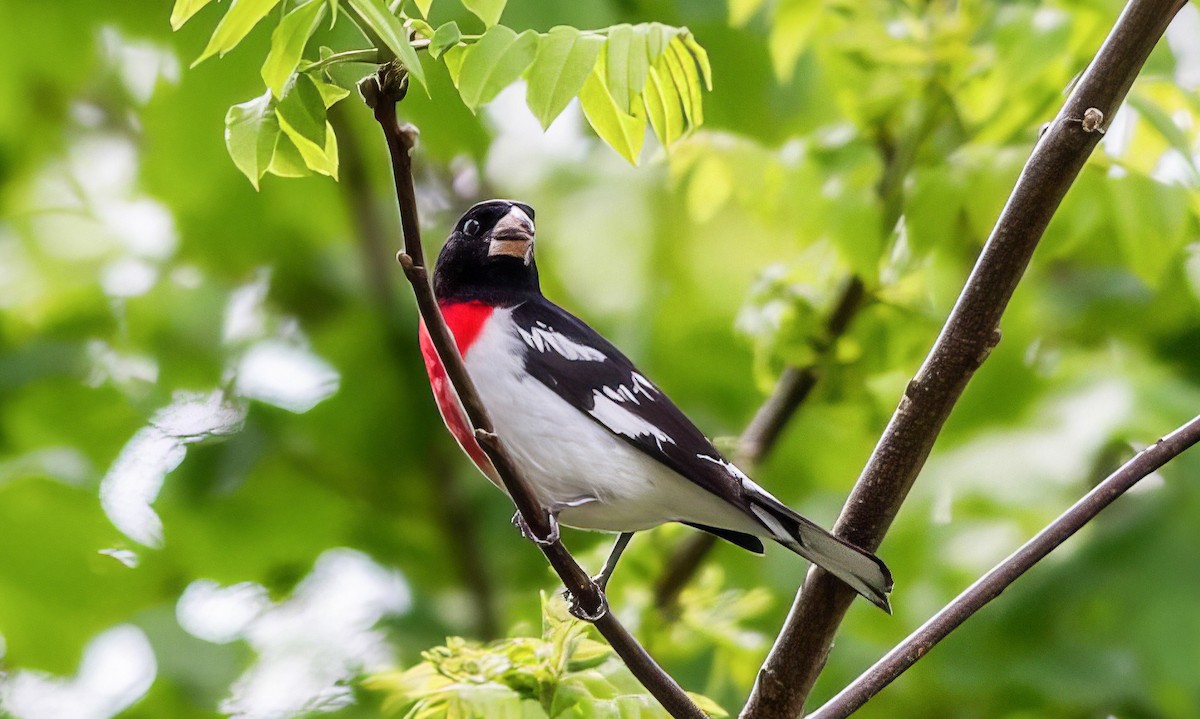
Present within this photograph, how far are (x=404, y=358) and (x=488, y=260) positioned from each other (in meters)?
2.08

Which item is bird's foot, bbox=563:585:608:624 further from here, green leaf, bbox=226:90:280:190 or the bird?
green leaf, bbox=226:90:280:190

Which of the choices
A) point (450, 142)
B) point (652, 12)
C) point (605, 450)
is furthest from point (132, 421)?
point (605, 450)

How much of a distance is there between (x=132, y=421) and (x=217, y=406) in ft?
1.01

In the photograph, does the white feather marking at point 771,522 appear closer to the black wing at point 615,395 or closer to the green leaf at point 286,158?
the black wing at point 615,395

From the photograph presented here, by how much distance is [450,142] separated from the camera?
3.44 metres

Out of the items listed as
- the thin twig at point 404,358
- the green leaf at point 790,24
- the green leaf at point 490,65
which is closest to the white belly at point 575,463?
the green leaf at point 490,65

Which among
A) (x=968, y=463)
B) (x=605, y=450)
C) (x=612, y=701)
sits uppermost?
(x=968, y=463)

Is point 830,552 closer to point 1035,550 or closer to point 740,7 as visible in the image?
point 1035,550

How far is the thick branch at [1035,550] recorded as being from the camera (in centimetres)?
172

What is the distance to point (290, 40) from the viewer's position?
1306mm

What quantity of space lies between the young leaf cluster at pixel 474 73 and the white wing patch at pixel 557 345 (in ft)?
1.58

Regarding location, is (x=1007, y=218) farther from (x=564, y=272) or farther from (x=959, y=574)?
(x=564, y=272)

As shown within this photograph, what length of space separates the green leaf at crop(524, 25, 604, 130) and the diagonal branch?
0.21 metres

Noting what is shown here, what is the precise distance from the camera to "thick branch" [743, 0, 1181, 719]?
1680 mm
